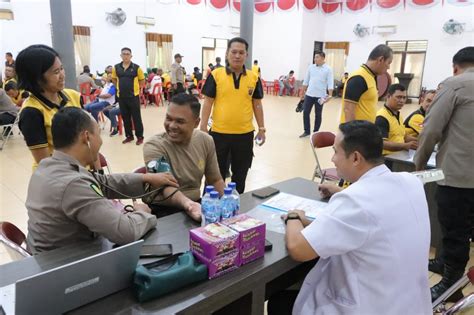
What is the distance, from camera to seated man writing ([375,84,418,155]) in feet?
10.3

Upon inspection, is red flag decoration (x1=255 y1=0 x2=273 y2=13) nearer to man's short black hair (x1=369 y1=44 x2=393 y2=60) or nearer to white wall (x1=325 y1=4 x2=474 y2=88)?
white wall (x1=325 y1=4 x2=474 y2=88)

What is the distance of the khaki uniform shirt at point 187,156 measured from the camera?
2014 mm

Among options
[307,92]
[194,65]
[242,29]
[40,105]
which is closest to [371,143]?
[40,105]

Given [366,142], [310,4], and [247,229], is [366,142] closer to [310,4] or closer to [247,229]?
[247,229]

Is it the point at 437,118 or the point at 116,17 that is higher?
the point at 116,17

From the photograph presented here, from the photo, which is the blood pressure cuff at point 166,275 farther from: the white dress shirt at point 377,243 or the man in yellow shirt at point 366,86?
the man in yellow shirt at point 366,86

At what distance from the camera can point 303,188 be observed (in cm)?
215

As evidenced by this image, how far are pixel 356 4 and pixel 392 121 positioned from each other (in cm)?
1364

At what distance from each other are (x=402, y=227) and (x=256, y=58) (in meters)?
16.8

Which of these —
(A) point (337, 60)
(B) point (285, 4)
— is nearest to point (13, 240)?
(B) point (285, 4)

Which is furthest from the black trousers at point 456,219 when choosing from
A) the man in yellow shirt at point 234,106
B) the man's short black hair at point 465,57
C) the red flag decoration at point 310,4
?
the red flag decoration at point 310,4

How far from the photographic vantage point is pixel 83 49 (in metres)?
12.4

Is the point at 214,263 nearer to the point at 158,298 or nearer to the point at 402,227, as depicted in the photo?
the point at 158,298

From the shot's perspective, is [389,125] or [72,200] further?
[389,125]
